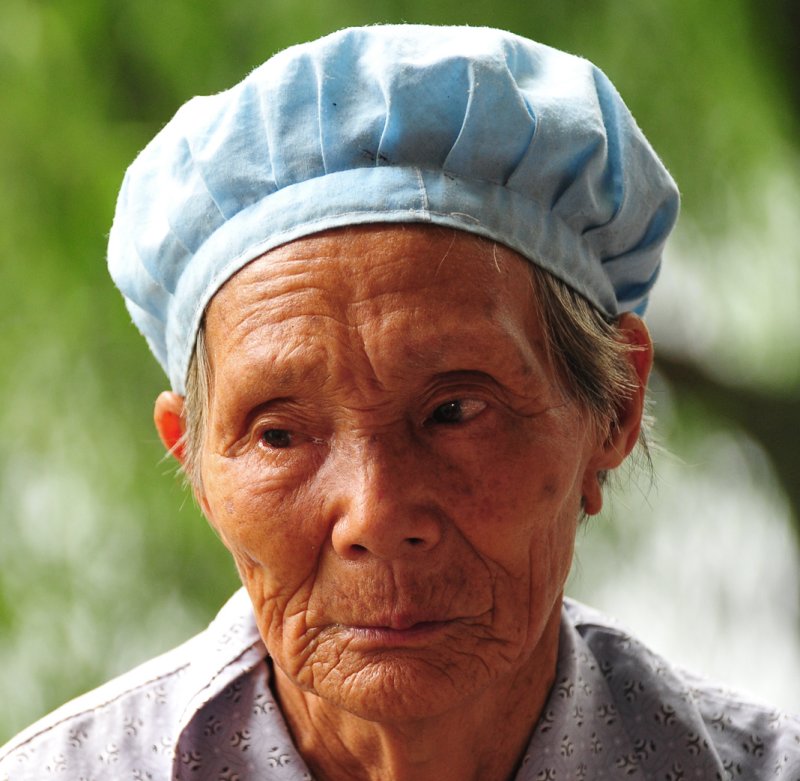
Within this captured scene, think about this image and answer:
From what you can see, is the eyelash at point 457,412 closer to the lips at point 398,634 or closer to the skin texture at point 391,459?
the skin texture at point 391,459

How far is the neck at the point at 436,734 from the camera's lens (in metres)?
1.42

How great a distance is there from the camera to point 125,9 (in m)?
2.84

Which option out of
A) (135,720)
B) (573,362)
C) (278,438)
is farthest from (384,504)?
(135,720)

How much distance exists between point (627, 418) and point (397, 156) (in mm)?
441

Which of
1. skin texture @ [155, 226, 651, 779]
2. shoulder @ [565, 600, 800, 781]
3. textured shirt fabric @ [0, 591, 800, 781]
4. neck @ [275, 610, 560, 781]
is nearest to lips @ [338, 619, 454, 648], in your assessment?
skin texture @ [155, 226, 651, 779]

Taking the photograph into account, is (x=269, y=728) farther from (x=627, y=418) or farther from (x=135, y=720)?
(x=627, y=418)

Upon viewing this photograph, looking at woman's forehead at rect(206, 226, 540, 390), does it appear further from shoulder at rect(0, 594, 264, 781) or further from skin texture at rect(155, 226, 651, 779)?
shoulder at rect(0, 594, 264, 781)

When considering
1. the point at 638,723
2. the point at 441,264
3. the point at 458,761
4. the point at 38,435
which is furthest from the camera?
the point at 38,435

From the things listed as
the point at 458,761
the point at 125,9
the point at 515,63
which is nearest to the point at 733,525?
the point at 458,761

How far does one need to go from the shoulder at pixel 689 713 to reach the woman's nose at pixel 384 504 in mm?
437

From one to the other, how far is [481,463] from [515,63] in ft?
1.48

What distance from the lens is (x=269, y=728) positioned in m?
1.49

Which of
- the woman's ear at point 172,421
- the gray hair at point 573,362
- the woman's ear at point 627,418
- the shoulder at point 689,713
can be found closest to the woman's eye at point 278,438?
the gray hair at point 573,362

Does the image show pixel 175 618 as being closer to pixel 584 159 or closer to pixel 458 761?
pixel 458 761
